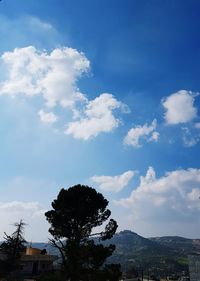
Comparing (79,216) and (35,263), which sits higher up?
(79,216)

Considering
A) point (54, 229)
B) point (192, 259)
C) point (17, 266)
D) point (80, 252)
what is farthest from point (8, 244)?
point (192, 259)

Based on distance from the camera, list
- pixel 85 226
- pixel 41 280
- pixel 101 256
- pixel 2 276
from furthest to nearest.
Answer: pixel 2 276
pixel 85 226
pixel 101 256
pixel 41 280

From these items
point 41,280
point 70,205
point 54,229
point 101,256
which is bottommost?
point 41,280

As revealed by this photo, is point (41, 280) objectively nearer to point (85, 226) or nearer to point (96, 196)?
point (85, 226)

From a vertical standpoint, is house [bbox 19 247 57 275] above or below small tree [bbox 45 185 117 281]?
below

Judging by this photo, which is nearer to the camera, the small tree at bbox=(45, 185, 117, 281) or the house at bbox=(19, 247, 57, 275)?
the small tree at bbox=(45, 185, 117, 281)

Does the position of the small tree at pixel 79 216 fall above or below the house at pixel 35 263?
above

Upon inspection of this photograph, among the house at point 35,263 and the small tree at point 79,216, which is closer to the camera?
the small tree at point 79,216

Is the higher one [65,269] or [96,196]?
[96,196]

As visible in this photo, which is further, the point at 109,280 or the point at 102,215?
the point at 102,215

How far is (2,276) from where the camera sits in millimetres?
49406

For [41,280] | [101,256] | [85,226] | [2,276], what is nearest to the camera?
[41,280]

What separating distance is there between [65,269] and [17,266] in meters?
17.4

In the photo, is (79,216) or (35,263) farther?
(35,263)
